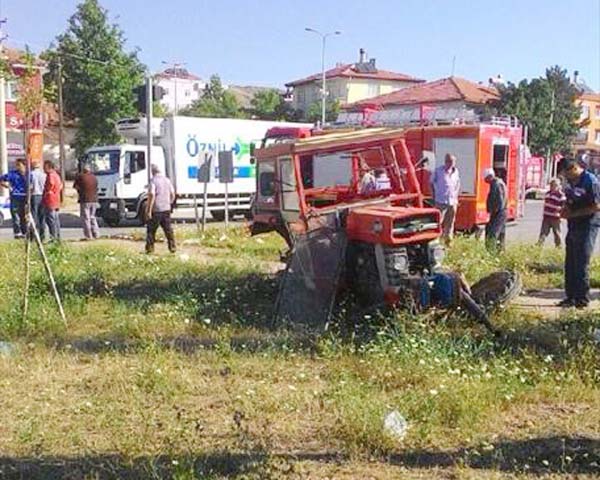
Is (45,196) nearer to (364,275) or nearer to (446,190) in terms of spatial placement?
(446,190)

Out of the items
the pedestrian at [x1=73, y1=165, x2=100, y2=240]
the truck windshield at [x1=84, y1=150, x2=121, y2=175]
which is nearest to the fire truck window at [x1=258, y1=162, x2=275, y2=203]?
the pedestrian at [x1=73, y1=165, x2=100, y2=240]

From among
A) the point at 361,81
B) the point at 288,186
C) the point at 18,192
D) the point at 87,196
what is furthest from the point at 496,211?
the point at 361,81

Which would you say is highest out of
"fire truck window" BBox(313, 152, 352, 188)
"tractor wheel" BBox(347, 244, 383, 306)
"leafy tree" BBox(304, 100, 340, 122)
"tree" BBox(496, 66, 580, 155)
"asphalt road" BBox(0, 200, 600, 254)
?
"leafy tree" BBox(304, 100, 340, 122)

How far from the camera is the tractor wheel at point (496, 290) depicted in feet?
26.6

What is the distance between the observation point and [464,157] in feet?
60.0

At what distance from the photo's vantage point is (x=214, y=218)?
2608 cm

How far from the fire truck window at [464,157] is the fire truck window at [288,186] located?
10.2 m

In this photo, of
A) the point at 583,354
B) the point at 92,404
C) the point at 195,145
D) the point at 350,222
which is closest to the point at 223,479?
the point at 92,404

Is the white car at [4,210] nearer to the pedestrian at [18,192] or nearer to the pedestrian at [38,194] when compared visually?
the pedestrian at [18,192]

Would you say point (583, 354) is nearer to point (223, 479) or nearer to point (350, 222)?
point (350, 222)

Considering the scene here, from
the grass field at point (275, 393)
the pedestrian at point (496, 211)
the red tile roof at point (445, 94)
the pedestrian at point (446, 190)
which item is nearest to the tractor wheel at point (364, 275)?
the grass field at point (275, 393)

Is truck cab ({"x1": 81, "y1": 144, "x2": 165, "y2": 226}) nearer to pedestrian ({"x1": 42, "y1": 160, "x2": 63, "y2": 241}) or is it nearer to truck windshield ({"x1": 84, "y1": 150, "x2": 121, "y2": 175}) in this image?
truck windshield ({"x1": 84, "y1": 150, "x2": 121, "y2": 175})

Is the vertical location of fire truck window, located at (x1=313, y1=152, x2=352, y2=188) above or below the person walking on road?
above

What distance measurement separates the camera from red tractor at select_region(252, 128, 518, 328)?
23.6 ft
